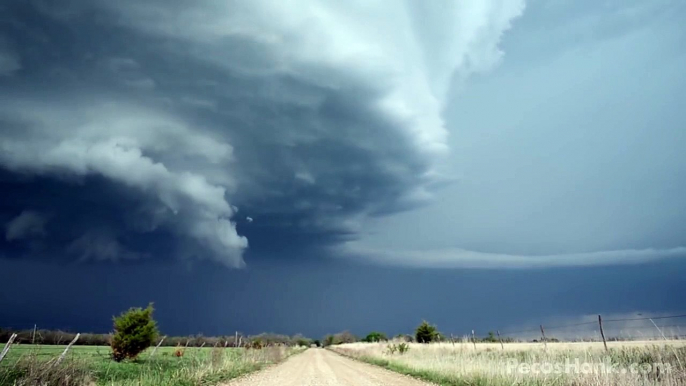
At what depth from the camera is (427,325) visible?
64312 mm

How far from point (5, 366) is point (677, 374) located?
57.0ft

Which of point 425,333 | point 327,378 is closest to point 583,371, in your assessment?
point 327,378

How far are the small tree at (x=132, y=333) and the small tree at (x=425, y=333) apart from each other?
4141 centimetres

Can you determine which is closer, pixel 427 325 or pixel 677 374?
pixel 677 374

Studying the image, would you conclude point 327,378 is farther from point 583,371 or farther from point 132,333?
point 132,333

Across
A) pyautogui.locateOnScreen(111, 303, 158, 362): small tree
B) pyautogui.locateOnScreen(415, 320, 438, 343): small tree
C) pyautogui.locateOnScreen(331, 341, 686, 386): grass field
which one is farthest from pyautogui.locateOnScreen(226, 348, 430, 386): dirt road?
pyautogui.locateOnScreen(415, 320, 438, 343): small tree

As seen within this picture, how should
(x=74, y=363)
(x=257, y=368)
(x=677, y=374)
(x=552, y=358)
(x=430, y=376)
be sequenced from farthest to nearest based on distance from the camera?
(x=257, y=368)
(x=430, y=376)
(x=552, y=358)
(x=74, y=363)
(x=677, y=374)

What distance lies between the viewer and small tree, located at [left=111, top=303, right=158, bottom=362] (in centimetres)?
3183

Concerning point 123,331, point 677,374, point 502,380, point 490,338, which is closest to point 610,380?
point 677,374

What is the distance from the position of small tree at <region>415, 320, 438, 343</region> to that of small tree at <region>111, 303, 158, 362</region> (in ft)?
136

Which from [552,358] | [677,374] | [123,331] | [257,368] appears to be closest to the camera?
[677,374]

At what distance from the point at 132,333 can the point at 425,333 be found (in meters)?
43.9

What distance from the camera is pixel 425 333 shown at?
64.0 m

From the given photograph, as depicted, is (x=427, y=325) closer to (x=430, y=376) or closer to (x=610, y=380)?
(x=430, y=376)
